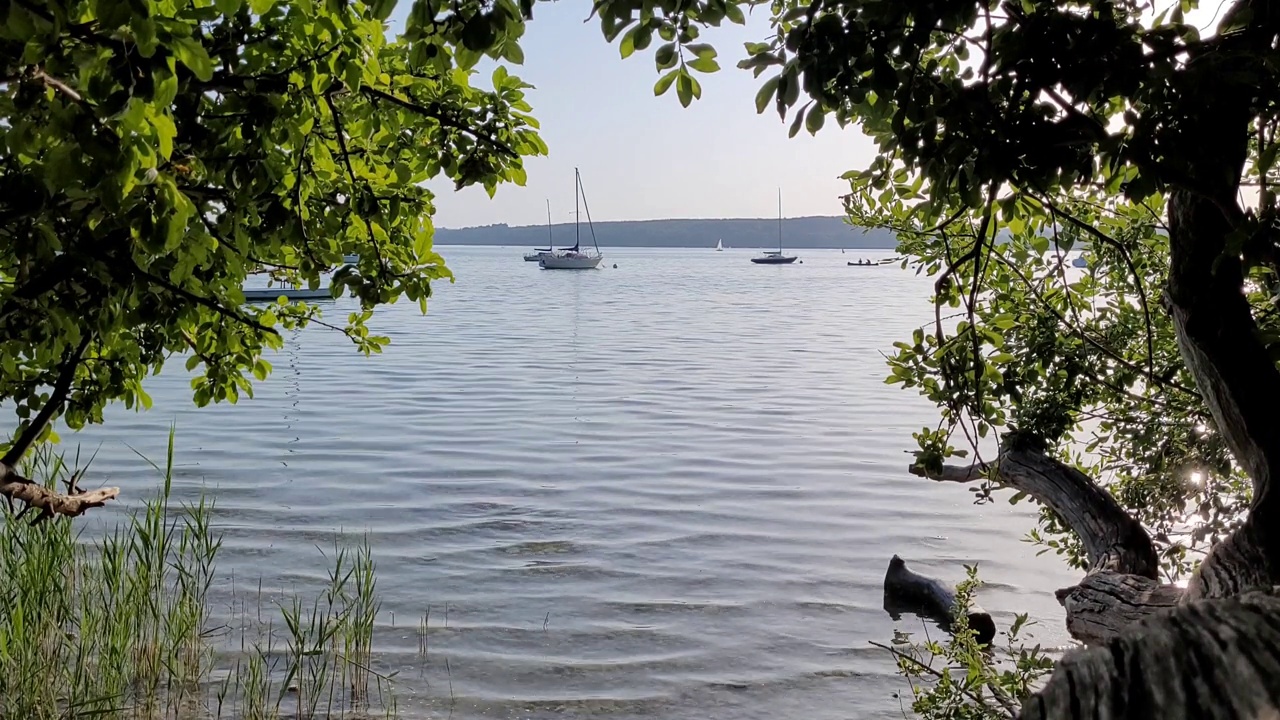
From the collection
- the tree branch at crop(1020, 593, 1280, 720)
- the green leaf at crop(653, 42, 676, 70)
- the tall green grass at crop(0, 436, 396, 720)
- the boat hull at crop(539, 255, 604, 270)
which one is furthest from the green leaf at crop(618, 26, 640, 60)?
the boat hull at crop(539, 255, 604, 270)

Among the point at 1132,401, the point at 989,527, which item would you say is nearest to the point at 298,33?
the point at 1132,401

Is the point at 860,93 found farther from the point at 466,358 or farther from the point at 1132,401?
the point at 466,358

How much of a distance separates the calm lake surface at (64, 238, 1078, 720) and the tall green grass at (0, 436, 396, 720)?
55cm

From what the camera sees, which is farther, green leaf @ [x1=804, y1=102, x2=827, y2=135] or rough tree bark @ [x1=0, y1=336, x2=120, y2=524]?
rough tree bark @ [x1=0, y1=336, x2=120, y2=524]

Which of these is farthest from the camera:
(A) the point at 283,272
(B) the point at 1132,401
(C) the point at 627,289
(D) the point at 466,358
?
(C) the point at 627,289

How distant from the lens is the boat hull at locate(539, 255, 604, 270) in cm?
9950

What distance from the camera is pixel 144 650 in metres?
6.39

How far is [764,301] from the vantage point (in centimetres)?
5497

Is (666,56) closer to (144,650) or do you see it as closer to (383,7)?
(383,7)

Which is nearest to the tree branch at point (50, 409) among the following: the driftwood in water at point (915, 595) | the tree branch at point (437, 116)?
the tree branch at point (437, 116)

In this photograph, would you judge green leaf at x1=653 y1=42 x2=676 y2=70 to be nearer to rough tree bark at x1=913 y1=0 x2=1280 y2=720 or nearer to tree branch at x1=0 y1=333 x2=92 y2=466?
rough tree bark at x1=913 y1=0 x2=1280 y2=720

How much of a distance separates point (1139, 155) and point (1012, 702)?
2592 millimetres

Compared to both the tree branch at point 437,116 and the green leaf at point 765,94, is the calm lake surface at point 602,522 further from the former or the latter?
the green leaf at point 765,94

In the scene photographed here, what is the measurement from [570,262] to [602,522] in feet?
295
